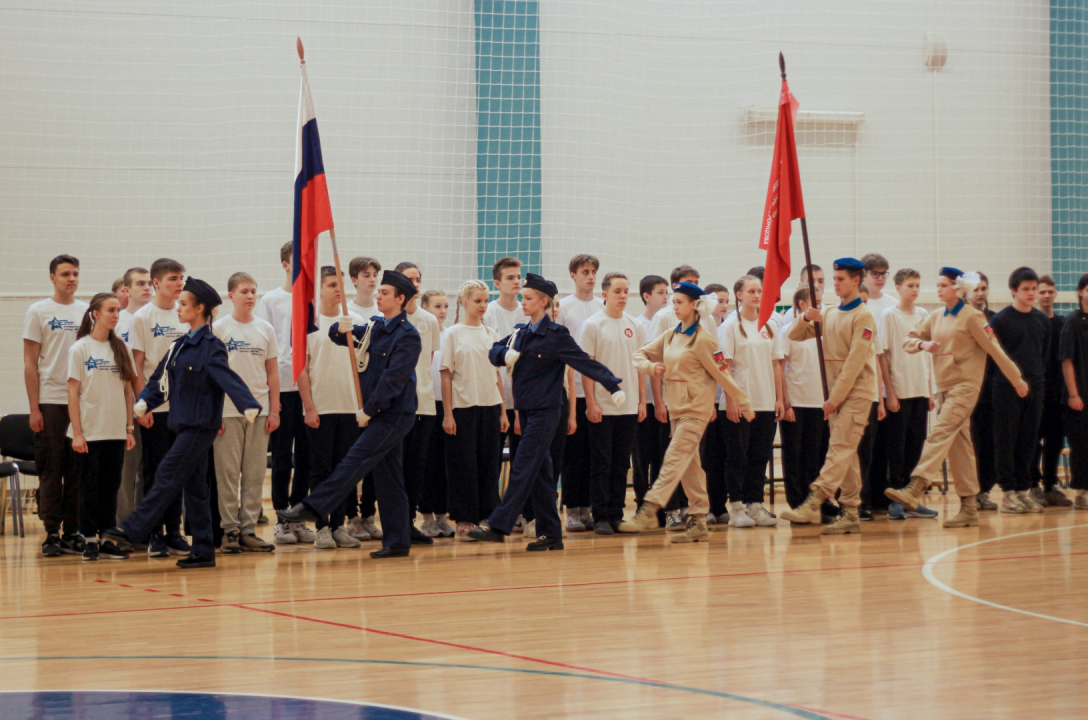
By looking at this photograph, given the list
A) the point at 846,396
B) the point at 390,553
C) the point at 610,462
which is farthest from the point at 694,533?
the point at 390,553

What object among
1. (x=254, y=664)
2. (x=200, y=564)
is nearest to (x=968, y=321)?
(x=200, y=564)

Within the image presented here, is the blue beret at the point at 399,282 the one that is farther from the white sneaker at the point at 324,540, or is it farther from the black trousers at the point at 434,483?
the white sneaker at the point at 324,540

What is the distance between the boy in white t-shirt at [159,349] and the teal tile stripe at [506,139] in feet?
15.2

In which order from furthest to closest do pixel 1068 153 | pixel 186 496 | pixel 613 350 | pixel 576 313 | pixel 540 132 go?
pixel 1068 153 < pixel 540 132 < pixel 576 313 < pixel 613 350 < pixel 186 496

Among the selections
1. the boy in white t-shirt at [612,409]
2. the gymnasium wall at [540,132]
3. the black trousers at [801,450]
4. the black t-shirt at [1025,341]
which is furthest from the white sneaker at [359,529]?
the black t-shirt at [1025,341]

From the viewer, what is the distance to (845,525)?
7551mm

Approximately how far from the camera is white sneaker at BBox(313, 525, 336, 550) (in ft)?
23.5

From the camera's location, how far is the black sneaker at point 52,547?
23.0 feet

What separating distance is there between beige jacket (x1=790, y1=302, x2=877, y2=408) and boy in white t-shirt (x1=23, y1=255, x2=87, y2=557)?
15.5ft

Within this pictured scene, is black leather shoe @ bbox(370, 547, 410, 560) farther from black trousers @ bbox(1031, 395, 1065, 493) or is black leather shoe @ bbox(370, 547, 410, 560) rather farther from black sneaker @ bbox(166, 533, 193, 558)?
black trousers @ bbox(1031, 395, 1065, 493)

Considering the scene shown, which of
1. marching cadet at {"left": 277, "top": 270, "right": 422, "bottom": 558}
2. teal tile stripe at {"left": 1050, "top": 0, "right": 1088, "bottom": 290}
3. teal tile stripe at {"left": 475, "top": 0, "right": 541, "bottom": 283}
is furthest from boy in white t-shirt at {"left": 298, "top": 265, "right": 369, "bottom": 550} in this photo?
teal tile stripe at {"left": 1050, "top": 0, "right": 1088, "bottom": 290}

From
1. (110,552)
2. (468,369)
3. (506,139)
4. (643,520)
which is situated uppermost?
(506,139)

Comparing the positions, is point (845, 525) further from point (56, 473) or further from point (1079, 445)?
point (56, 473)

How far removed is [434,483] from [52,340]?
8.68 ft
